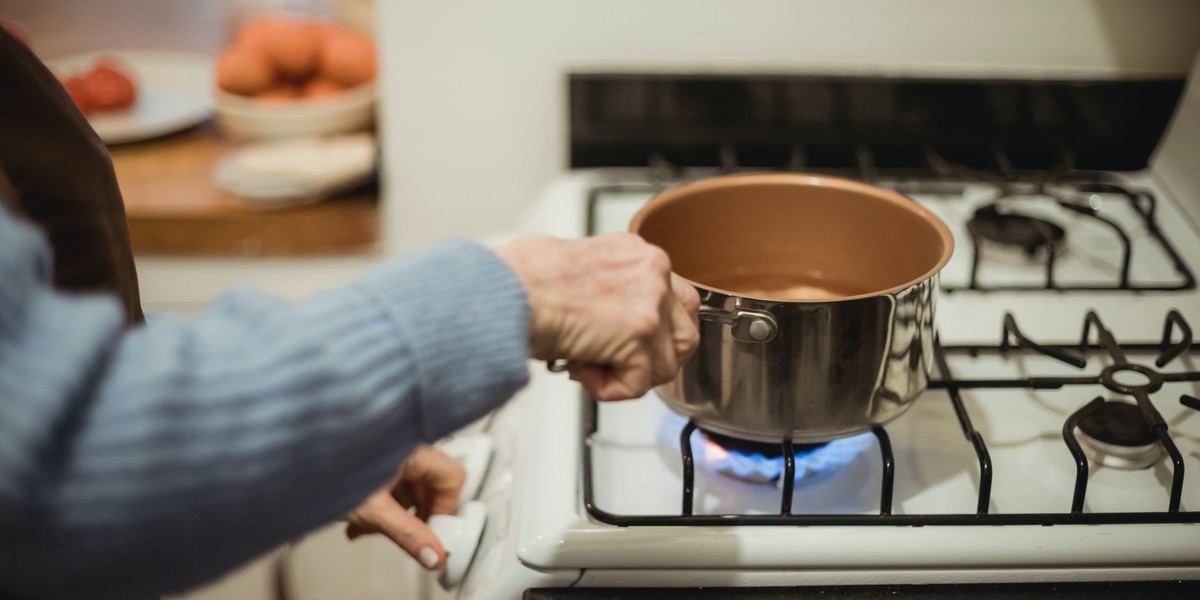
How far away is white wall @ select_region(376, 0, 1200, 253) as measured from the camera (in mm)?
935

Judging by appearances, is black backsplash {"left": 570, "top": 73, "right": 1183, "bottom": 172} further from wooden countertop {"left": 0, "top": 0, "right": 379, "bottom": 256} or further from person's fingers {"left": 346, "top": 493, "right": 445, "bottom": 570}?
person's fingers {"left": 346, "top": 493, "right": 445, "bottom": 570}

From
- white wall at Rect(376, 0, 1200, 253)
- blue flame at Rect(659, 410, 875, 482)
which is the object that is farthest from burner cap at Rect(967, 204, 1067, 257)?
blue flame at Rect(659, 410, 875, 482)

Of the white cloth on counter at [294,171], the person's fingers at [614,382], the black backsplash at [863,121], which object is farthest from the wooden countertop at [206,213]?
the person's fingers at [614,382]

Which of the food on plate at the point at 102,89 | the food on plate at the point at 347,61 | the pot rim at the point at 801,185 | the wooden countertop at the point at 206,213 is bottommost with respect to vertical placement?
the wooden countertop at the point at 206,213

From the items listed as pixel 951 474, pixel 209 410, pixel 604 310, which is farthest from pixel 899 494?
pixel 209 410

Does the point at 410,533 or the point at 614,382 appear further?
the point at 410,533

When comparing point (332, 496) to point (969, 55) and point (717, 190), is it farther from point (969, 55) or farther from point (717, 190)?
point (969, 55)

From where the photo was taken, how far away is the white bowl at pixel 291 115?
44.4 inches

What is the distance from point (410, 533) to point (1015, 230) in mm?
581

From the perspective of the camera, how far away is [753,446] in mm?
614

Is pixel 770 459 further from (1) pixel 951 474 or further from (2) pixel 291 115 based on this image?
(2) pixel 291 115

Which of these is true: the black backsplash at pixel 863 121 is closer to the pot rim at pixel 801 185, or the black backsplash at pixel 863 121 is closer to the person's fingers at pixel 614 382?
the pot rim at pixel 801 185

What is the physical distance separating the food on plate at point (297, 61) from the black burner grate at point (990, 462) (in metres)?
0.71

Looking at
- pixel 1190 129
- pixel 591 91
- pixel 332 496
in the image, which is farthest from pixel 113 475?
pixel 1190 129
